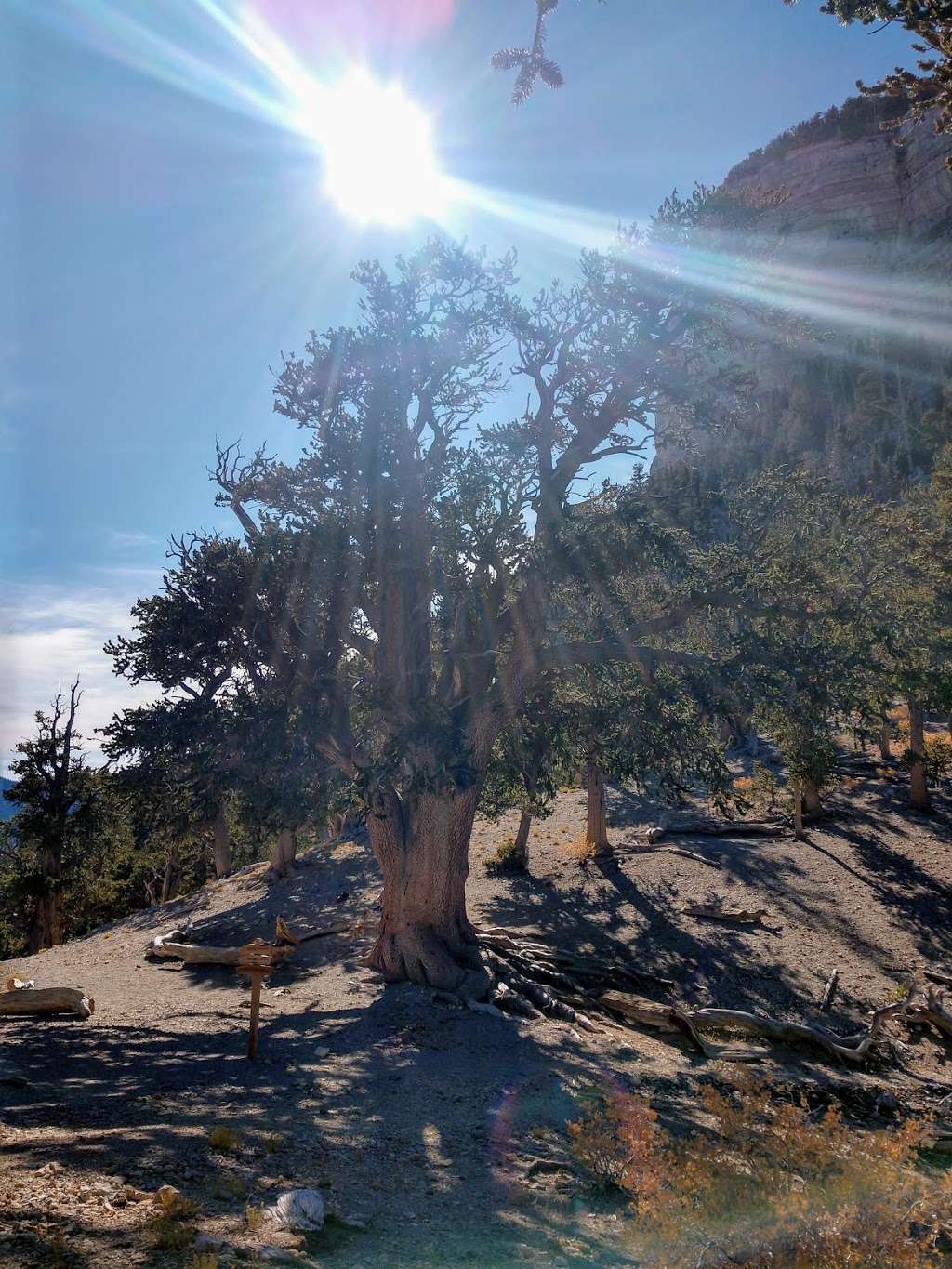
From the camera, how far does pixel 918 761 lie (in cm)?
2439

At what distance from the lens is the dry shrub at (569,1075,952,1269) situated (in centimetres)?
446

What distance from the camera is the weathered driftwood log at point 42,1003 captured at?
13.2 meters

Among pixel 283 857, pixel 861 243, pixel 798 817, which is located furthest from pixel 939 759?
pixel 861 243

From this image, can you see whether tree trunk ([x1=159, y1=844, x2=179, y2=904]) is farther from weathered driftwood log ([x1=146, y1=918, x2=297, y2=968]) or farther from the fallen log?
the fallen log

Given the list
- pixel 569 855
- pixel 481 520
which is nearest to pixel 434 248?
pixel 481 520

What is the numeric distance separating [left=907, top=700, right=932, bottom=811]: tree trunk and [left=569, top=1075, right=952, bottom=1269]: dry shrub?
20.1 metres

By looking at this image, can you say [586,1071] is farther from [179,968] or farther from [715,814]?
[715,814]

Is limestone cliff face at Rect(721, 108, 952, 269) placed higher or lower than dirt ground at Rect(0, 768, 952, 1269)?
higher

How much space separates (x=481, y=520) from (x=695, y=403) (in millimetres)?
4490

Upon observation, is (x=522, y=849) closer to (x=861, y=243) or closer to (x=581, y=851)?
(x=581, y=851)

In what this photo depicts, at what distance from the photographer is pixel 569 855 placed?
24.9 meters

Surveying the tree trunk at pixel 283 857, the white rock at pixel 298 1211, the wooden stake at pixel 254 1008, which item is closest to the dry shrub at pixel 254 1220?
the white rock at pixel 298 1211

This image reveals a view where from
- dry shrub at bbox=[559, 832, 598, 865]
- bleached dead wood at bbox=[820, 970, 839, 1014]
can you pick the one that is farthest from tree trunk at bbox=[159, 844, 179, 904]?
bleached dead wood at bbox=[820, 970, 839, 1014]

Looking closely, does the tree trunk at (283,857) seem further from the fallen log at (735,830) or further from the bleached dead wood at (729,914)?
the bleached dead wood at (729,914)
